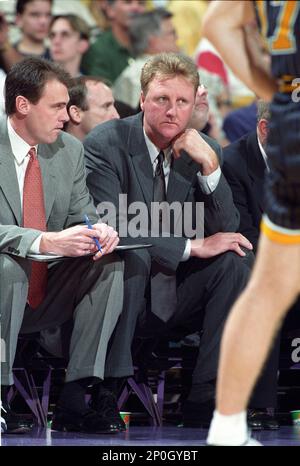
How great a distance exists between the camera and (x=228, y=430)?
3260 mm

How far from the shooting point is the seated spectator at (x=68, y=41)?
8.20 meters

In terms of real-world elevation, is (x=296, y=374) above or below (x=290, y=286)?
below

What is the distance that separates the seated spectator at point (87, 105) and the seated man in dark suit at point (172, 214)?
57 cm

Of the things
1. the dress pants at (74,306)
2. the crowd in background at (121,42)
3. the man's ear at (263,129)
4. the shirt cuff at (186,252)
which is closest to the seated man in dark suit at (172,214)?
the shirt cuff at (186,252)

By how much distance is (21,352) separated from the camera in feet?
15.8

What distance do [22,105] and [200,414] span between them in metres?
1.48

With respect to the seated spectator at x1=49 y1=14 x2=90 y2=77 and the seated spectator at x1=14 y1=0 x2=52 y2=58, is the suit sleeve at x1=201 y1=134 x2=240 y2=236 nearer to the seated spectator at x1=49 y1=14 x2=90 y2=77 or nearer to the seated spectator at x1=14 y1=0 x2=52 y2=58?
the seated spectator at x1=49 y1=14 x2=90 y2=77

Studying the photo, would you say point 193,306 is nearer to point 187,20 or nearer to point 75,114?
point 75,114

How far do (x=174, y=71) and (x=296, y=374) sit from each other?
1455 mm

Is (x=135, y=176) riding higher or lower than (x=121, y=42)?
lower

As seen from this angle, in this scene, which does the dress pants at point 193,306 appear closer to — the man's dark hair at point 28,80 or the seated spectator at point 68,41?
the man's dark hair at point 28,80

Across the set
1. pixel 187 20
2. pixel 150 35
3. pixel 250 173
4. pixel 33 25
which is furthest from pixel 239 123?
pixel 187 20

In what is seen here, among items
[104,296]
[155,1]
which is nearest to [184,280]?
[104,296]
